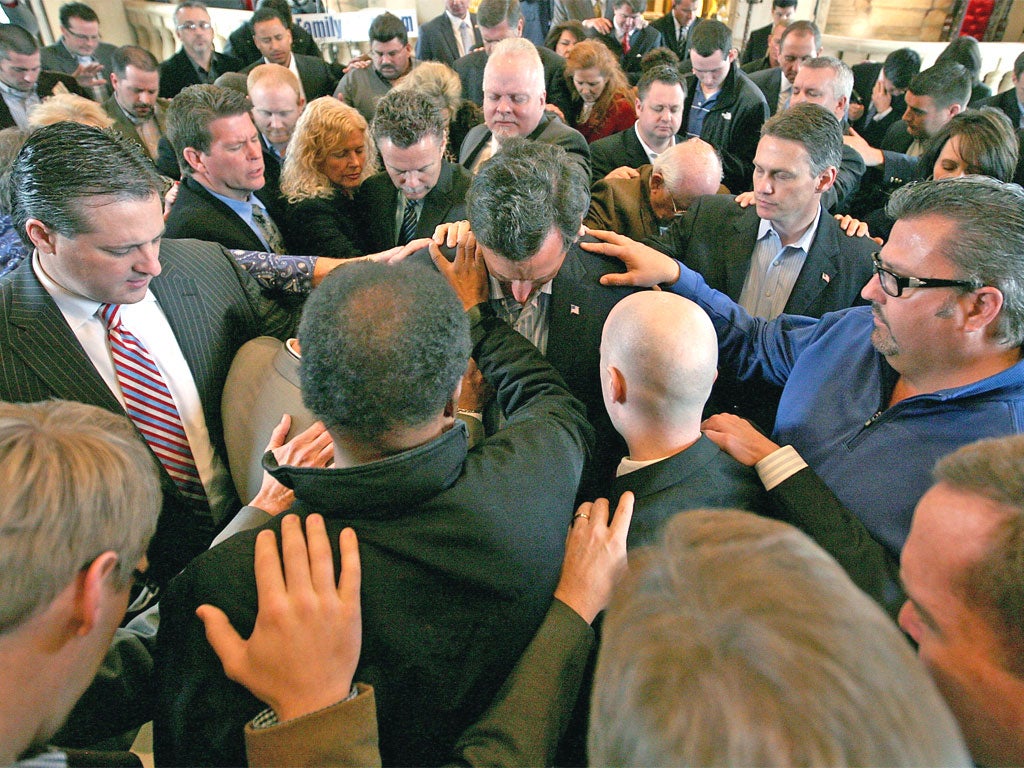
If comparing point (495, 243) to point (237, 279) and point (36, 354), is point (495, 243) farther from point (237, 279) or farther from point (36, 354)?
point (36, 354)

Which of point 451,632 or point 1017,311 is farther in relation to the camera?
point 1017,311

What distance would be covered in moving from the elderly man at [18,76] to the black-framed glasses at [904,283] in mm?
5427

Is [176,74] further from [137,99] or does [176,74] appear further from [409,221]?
[409,221]

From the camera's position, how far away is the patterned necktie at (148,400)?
1774 mm

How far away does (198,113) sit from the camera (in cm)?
261

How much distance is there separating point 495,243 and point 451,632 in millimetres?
1086

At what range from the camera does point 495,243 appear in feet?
5.89

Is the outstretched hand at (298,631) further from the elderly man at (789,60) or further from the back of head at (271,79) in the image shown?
the elderly man at (789,60)

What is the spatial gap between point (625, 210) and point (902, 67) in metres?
3.42

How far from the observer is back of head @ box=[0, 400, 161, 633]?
0.85 metres

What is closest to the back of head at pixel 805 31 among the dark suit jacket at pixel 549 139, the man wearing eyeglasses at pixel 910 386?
the dark suit jacket at pixel 549 139

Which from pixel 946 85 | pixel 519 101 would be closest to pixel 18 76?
pixel 519 101

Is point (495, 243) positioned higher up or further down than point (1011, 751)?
higher up

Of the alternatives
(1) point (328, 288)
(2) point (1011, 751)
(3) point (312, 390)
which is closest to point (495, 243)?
(1) point (328, 288)
